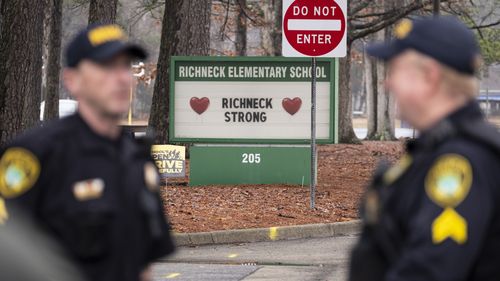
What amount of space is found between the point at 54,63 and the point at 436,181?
122 feet

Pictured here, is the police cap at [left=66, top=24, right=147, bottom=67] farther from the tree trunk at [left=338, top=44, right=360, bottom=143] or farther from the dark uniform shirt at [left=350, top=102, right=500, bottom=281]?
the tree trunk at [left=338, top=44, right=360, bottom=143]

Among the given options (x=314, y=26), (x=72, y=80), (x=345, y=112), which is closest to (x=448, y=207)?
(x=72, y=80)

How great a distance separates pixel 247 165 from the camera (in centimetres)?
1955

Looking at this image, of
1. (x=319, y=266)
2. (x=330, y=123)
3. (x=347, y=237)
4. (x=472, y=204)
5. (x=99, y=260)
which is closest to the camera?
(x=472, y=204)

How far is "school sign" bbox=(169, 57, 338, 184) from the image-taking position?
Answer: 755 inches

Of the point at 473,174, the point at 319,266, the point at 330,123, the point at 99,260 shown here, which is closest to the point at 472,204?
the point at 473,174

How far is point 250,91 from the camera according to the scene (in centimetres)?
1933

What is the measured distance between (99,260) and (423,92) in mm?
1378

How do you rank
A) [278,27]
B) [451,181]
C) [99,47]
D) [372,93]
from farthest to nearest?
[372,93], [278,27], [99,47], [451,181]

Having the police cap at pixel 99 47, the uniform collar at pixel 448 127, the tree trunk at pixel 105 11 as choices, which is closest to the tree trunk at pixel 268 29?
the tree trunk at pixel 105 11

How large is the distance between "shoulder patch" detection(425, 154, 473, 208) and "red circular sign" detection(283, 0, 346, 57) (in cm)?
1252

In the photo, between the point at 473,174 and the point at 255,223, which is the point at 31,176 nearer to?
the point at 473,174

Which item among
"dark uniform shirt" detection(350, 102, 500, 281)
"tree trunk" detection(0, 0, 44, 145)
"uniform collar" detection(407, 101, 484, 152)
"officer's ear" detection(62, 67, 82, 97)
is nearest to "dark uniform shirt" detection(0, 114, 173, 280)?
"officer's ear" detection(62, 67, 82, 97)

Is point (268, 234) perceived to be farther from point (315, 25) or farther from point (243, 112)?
point (243, 112)
